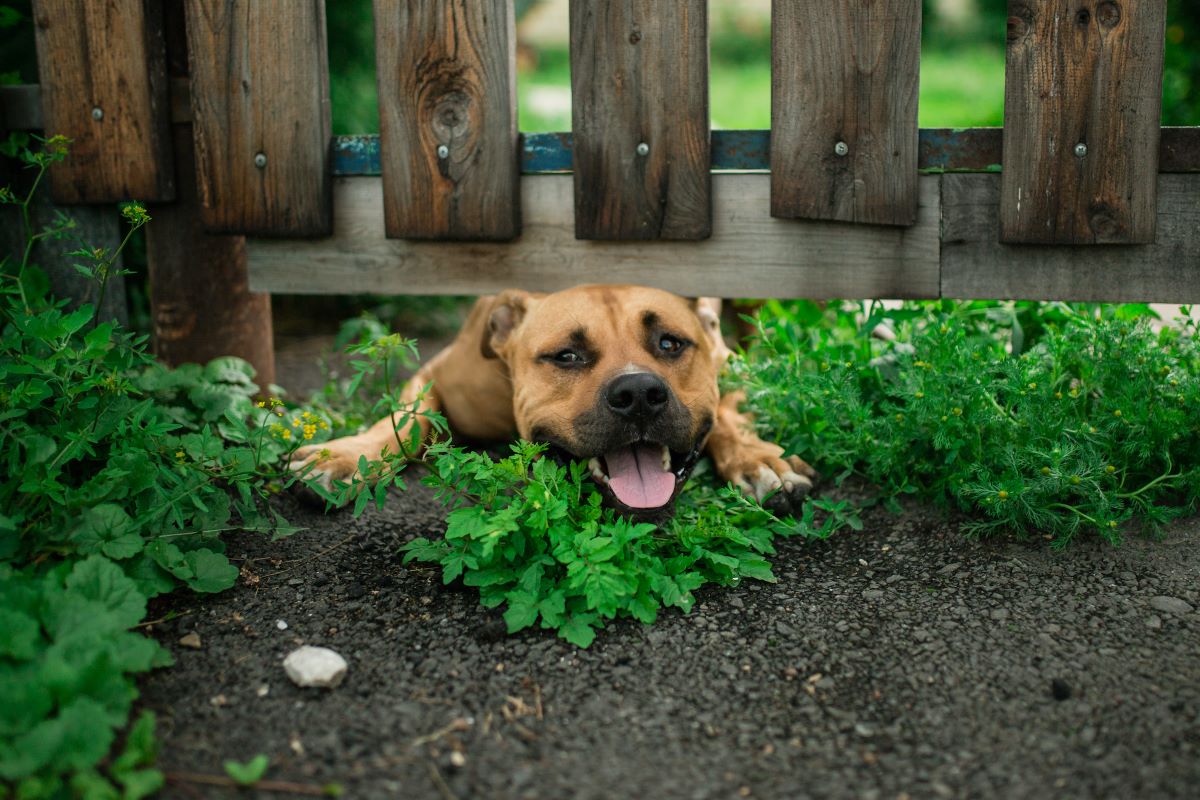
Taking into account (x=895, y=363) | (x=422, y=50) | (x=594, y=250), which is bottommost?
(x=895, y=363)

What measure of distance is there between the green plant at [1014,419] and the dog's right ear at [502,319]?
2.40 ft

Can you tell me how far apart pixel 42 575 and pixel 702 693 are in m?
1.42

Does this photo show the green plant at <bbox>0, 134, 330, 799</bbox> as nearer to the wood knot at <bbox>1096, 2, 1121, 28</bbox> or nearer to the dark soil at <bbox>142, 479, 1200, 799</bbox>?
the dark soil at <bbox>142, 479, 1200, 799</bbox>

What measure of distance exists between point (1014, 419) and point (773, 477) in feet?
2.26

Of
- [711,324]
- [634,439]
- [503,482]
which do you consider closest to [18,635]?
[503,482]

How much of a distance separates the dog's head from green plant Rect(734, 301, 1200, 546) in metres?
0.29

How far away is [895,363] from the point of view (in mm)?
3389

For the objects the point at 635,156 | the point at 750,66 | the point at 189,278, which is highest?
the point at 750,66

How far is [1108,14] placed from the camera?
114 inches

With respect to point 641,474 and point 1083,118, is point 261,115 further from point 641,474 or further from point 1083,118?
point 1083,118

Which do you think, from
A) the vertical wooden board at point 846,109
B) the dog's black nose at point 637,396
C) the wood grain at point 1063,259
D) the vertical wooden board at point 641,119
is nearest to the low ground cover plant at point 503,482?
the wood grain at point 1063,259

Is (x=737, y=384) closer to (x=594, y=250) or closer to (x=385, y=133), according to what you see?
(x=594, y=250)

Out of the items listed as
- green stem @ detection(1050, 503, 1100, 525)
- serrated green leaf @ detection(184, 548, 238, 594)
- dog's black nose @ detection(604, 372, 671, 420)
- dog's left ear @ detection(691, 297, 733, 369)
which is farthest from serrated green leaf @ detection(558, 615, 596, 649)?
dog's left ear @ detection(691, 297, 733, 369)

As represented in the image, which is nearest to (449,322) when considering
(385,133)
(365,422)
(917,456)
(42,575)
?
(365,422)
